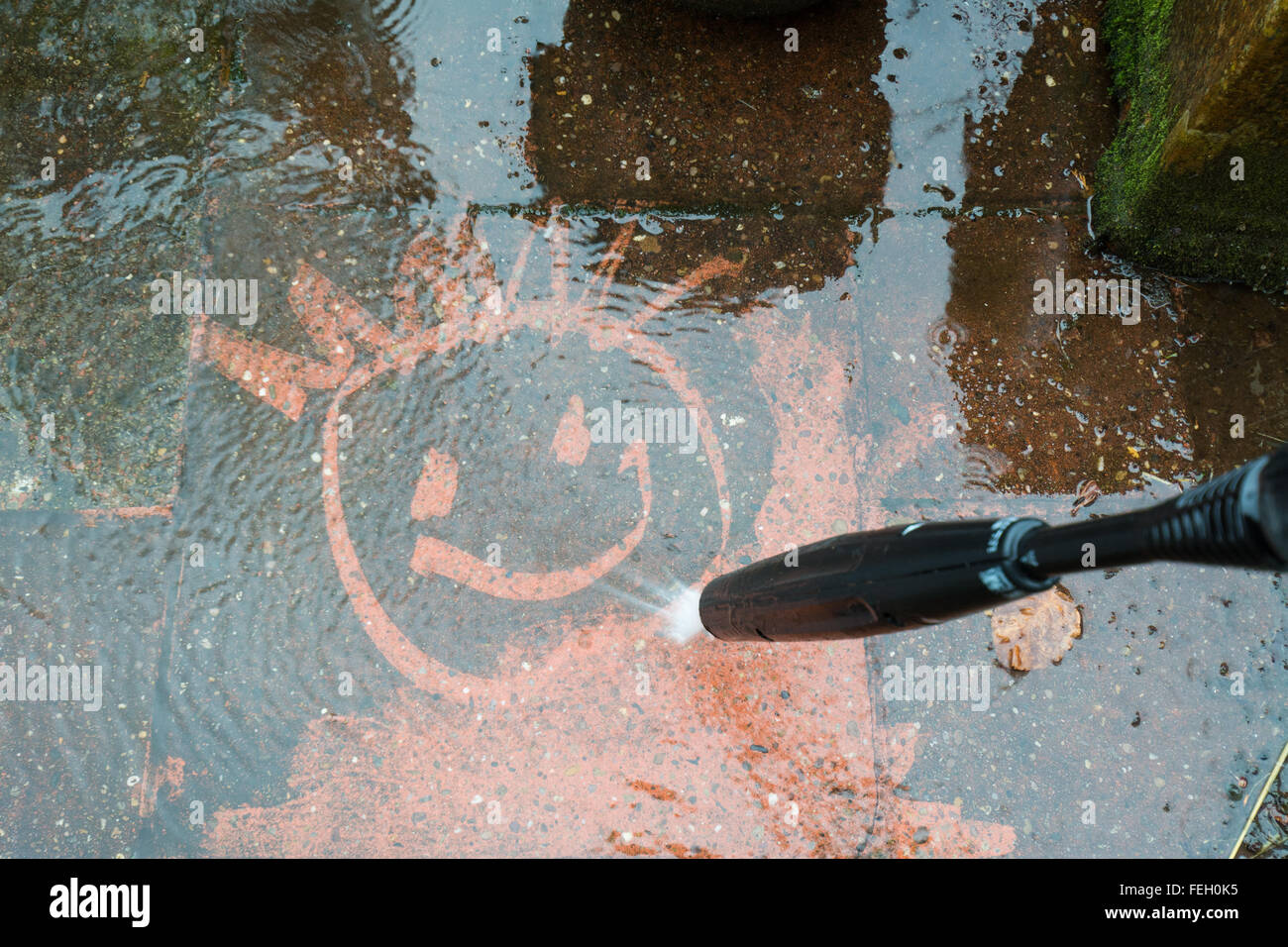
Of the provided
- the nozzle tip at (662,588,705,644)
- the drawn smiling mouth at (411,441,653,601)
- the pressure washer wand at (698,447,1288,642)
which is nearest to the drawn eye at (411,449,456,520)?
the drawn smiling mouth at (411,441,653,601)

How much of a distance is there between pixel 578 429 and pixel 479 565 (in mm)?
571

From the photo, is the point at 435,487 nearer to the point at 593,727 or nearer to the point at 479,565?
the point at 479,565

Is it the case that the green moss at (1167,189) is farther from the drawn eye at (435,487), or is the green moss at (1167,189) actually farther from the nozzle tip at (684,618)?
the drawn eye at (435,487)

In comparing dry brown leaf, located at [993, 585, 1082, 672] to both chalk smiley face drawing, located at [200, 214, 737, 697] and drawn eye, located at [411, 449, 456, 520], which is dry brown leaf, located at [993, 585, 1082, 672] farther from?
drawn eye, located at [411, 449, 456, 520]

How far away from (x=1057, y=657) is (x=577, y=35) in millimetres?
2770

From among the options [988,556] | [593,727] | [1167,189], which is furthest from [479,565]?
[1167,189]

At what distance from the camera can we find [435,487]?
2.70m

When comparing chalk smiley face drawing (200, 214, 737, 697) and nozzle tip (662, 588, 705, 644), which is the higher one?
chalk smiley face drawing (200, 214, 737, 697)

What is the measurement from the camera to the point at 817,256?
2.86 m

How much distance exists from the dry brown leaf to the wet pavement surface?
0.02m

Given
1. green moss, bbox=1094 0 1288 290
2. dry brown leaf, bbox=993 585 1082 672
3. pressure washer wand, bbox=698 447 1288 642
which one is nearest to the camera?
pressure washer wand, bbox=698 447 1288 642

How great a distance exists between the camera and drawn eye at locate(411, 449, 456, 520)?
→ 2688 mm

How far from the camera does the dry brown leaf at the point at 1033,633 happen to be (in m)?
2.66

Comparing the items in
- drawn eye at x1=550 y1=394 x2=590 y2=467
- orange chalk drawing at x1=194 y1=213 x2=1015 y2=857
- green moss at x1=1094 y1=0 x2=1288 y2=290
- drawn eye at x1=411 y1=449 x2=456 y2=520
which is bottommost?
orange chalk drawing at x1=194 y1=213 x2=1015 y2=857
